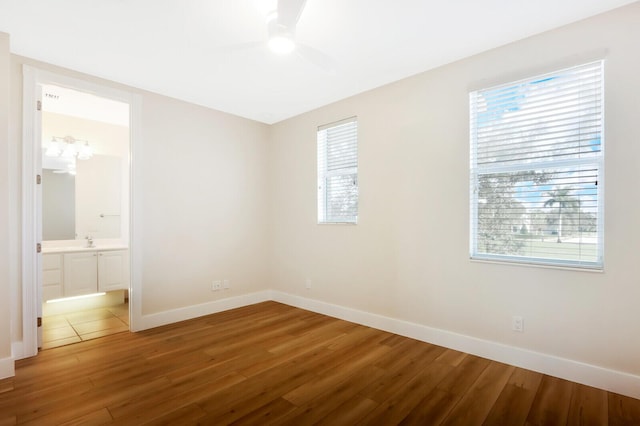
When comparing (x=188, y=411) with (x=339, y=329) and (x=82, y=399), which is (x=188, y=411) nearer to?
(x=82, y=399)

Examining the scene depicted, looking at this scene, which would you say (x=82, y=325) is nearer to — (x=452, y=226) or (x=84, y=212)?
(x=84, y=212)

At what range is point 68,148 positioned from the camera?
14.6ft

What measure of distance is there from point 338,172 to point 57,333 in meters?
3.60

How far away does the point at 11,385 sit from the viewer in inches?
91.2

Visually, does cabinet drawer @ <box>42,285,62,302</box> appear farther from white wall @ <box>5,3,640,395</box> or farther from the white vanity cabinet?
white wall @ <box>5,3,640,395</box>

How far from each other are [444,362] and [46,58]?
14.4 ft

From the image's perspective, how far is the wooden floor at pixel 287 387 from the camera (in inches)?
77.0

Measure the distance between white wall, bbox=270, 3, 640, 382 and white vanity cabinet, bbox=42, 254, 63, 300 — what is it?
2.94 metres

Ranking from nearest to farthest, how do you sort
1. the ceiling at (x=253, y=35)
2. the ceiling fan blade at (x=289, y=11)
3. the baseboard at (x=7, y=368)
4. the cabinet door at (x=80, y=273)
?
the ceiling fan blade at (x=289, y=11)
the ceiling at (x=253, y=35)
the baseboard at (x=7, y=368)
the cabinet door at (x=80, y=273)

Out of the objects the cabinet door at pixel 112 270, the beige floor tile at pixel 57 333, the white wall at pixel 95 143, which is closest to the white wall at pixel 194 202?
the beige floor tile at pixel 57 333

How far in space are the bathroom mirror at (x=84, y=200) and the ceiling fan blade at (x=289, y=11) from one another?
14.0 feet

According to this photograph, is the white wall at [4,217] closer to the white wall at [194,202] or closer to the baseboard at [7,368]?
the baseboard at [7,368]

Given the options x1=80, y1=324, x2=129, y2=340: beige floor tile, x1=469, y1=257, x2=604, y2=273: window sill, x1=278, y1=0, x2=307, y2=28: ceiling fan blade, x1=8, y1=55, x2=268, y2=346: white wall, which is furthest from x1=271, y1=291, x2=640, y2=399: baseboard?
x1=278, y1=0, x2=307, y2=28: ceiling fan blade

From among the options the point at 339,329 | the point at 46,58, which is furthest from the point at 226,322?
the point at 46,58
